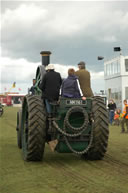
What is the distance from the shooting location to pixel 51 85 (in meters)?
7.69

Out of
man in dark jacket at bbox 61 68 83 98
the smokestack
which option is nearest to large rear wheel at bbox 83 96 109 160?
man in dark jacket at bbox 61 68 83 98

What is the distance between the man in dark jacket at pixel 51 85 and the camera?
758 centimetres

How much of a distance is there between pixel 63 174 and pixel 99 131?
143 centimetres

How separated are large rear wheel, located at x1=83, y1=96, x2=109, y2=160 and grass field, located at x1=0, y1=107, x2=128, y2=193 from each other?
0.26 m

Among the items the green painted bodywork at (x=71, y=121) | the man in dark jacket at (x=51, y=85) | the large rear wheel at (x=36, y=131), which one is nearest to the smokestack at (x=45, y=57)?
the man in dark jacket at (x=51, y=85)

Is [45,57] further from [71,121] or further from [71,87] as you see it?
[71,121]

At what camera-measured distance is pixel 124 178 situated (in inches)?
231

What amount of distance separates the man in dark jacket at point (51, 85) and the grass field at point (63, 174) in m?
1.45

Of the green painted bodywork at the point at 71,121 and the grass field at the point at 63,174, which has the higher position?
the green painted bodywork at the point at 71,121

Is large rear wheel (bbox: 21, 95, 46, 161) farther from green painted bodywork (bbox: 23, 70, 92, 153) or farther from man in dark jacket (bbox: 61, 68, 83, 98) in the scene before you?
man in dark jacket (bbox: 61, 68, 83, 98)

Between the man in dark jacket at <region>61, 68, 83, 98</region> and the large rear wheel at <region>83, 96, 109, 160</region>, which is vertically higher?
the man in dark jacket at <region>61, 68, 83, 98</region>

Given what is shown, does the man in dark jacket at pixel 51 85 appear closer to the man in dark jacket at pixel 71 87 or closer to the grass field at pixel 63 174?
the man in dark jacket at pixel 71 87

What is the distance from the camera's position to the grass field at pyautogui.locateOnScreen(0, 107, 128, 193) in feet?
17.0

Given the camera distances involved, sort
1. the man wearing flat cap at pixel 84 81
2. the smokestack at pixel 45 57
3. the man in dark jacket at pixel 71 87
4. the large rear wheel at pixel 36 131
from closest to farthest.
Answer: the large rear wheel at pixel 36 131 → the man in dark jacket at pixel 71 87 → the man wearing flat cap at pixel 84 81 → the smokestack at pixel 45 57
